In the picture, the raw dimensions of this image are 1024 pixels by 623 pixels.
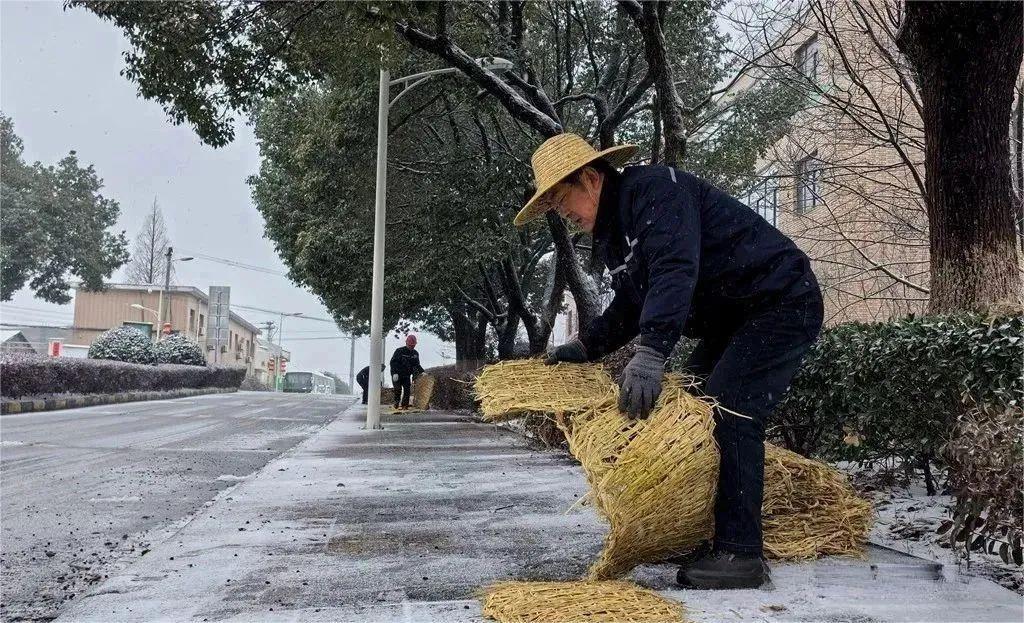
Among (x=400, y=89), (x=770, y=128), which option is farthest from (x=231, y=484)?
(x=770, y=128)

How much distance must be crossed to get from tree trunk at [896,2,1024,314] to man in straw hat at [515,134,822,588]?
9.95ft

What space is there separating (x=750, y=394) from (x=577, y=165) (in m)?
1.03

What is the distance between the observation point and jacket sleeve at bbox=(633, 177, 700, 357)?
2.69m

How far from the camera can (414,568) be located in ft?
10.7

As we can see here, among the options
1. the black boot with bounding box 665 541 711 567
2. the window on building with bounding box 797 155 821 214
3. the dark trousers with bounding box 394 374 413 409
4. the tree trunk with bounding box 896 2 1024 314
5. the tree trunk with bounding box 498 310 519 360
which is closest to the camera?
the black boot with bounding box 665 541 711 567

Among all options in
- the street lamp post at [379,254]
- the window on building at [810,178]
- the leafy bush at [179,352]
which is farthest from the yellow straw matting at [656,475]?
the leafy bush at [179,352]

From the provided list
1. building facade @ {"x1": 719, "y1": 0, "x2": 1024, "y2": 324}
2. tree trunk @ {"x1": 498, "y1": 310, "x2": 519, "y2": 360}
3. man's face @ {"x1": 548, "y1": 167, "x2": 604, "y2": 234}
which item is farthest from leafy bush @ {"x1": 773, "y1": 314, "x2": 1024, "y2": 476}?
tree trunk @ {"x1": 498, "y1": 310, "x2": 519, "y2": 360}

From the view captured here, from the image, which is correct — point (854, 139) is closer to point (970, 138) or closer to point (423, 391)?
point (970, 138)

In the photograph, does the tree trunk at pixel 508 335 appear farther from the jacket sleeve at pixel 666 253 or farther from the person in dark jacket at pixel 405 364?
the jacket sleeve at pixel 666 253

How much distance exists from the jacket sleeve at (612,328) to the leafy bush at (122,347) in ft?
100

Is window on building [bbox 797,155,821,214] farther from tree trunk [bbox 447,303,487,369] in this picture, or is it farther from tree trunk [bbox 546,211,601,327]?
tree trunk [bbox 447,303,487,369]

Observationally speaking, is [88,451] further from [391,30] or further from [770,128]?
[770,128]

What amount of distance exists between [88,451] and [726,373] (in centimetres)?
865

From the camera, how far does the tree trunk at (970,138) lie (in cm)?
537
